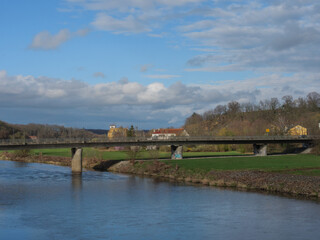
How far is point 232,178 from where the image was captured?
207 ft

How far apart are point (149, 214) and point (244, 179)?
83.0 ft

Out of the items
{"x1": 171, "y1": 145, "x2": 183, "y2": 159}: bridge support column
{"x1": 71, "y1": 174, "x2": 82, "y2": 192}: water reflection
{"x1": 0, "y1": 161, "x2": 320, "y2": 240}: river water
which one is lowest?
{"x1": 0, "y1": 161, "x2": 320, "y2": 240}: river water

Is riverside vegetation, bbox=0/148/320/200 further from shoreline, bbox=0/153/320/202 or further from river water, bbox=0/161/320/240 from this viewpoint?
river water, bbox=0/161/320/240

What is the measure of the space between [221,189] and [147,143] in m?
40.7

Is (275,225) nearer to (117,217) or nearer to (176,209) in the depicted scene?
(176,209)

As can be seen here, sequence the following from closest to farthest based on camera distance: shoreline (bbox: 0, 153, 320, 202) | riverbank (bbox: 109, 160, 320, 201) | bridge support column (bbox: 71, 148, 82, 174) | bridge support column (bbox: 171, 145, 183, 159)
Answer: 1. riverbank (bbox: 109, 160, 320, 201)
2. shoreline (bbox: 0, 153, 320, 202)
3. bridge support column (bbox: 71, 148, 82, 174)
4. bridge support column (bbox: 171, 145, 183, 159)

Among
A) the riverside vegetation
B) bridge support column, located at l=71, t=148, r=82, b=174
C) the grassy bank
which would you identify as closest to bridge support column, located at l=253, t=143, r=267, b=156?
the riverside vegetation

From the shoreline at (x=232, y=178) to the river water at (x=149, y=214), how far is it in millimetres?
4231

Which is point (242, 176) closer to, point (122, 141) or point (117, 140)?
point (122, 141)

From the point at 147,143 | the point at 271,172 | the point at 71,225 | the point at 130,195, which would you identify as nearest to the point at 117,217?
the point at 71,225

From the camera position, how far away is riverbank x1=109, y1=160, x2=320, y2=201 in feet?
174

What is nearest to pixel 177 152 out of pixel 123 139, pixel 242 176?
pixel 123 139

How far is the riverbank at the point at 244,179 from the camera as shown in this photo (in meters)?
53.1

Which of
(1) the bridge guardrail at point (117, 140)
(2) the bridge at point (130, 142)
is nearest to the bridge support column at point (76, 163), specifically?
(2) the bridge at point (130, 142)
